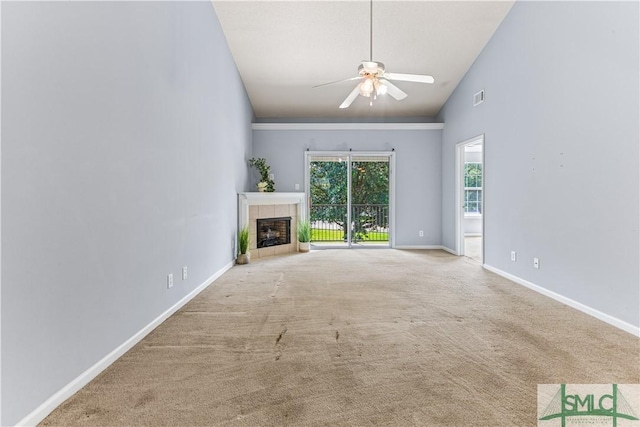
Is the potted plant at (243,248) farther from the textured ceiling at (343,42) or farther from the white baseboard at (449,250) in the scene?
the white baseboard at (449,250)

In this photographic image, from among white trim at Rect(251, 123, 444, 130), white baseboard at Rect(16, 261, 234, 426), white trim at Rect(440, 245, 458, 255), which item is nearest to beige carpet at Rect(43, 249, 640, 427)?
white baseboard at Rect(16, 261, 234, 426)

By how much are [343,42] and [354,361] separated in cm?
459

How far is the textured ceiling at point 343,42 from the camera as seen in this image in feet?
14.9

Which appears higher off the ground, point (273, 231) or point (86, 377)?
point (273, 231)

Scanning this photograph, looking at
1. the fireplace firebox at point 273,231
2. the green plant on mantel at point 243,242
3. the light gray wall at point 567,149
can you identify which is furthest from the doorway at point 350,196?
the light gray wall at point 567,149

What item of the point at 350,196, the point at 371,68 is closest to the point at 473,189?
the point at 350,196

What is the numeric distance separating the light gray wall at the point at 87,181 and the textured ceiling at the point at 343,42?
5.09 feet

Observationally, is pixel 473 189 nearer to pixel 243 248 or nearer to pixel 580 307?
pixel 580 307

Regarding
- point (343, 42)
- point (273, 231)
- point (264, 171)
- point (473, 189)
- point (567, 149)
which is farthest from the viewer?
point (473, 189)

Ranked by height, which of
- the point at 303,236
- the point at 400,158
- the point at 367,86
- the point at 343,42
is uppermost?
the point at 343,42

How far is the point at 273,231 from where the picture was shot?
22.0 feet

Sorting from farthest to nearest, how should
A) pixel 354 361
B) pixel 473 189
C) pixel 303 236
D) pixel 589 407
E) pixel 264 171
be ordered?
pixel 473 189
pixel 303 236
pixel 264 171
pixel 354 361
pixel 589 407

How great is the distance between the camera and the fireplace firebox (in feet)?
21.0

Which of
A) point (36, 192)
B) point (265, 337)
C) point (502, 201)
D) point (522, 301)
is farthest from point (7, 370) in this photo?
point (502, 201)
